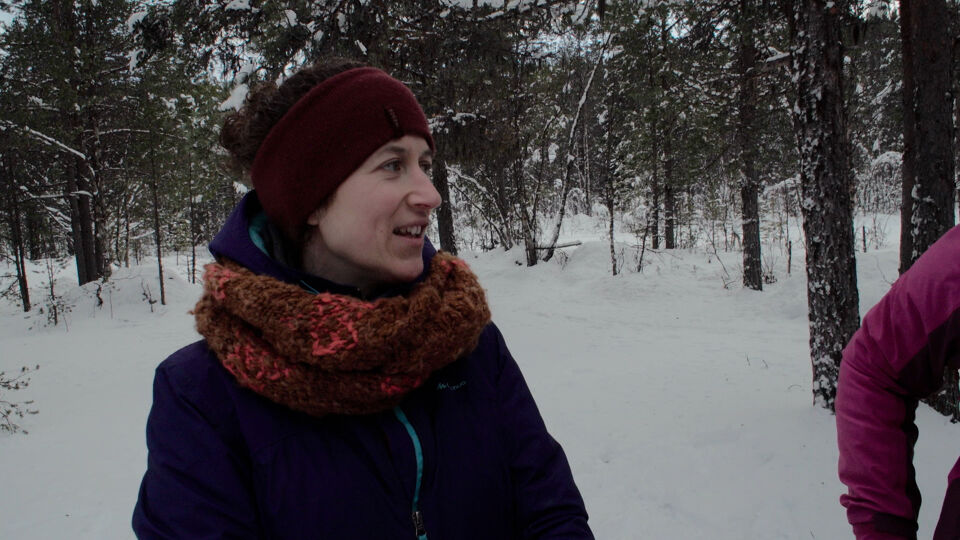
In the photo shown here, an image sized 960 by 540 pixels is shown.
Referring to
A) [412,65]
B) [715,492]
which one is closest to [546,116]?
[412,65]

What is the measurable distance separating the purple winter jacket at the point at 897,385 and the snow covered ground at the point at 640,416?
2.09m

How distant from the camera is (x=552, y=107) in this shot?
15.6 metres

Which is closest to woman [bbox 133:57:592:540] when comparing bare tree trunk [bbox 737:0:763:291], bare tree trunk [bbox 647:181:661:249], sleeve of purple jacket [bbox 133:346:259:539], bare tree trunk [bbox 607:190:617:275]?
sleeve of purple jacket [bbox 133:346:259:539]

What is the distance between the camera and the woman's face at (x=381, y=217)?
4.07ft

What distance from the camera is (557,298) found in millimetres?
11914

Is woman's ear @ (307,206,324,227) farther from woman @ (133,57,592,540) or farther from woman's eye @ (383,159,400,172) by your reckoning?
woman's eye @ (383,159,400,172)

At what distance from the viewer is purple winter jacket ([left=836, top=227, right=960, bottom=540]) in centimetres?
129

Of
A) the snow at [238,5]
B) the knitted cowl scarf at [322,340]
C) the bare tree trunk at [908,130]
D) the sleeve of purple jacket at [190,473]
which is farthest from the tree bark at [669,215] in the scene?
the sleeve of purple jacket at [190,473]

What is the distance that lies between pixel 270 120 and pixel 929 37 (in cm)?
535

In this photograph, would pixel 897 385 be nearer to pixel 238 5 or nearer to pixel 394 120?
pixel 394 120

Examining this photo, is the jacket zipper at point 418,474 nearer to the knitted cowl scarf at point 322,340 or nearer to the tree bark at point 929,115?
A: the knitted cowl scarf at point 322,340

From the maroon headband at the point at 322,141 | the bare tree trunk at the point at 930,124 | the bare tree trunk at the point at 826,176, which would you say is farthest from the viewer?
the bare tree trunk at the point at 930,124

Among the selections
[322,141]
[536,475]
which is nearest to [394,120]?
[322,141]

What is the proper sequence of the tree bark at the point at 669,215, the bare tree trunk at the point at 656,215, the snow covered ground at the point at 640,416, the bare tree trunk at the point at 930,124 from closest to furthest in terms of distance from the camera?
1. the snow covered ground at the point at 640,416
2. the bare tree trunk at the point at 930,124
3. the bare tree trunk at the point at 656,215
4. the tree bark at the point at 669,215
